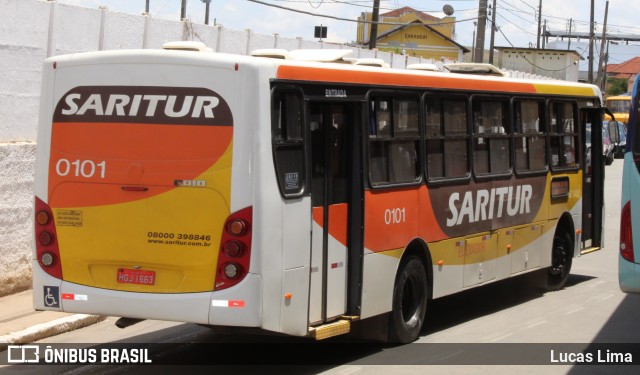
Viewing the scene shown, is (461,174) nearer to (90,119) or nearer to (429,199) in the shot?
(429,199)

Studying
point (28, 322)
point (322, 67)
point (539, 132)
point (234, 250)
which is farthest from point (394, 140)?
point (28, 322)

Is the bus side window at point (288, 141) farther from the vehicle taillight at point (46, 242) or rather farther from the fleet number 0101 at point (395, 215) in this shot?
the vehicle taillight at point (46, 242)

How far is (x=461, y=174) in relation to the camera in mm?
12102

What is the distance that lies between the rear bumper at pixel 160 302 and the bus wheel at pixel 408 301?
103 inches

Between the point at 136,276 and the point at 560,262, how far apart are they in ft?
25.7

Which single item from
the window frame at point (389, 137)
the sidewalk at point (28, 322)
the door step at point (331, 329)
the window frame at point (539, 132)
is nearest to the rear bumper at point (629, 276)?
the window frame at point (389, 137)

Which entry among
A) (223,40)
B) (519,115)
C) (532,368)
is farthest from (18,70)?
(532,368)

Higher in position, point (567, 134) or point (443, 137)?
point (567, 134)

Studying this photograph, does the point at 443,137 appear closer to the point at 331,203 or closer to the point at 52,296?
the point at 331,203

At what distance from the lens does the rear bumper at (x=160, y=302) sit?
27.9 feet

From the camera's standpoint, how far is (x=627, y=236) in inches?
393

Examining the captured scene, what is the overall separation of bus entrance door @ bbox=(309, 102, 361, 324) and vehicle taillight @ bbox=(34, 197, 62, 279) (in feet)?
7.21

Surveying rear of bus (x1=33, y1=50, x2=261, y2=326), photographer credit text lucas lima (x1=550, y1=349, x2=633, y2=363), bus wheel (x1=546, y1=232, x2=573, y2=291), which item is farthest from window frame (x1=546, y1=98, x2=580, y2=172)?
rear of bus (x1=33, y1=50, x2=261, y2=326)

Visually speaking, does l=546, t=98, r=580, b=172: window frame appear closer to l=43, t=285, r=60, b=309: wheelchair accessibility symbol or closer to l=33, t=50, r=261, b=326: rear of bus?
l=33, t=50, r=261, b=326: rear of bus
